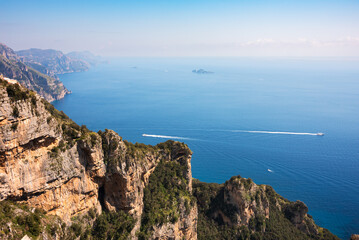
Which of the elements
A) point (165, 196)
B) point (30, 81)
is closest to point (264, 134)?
point (165, 196)

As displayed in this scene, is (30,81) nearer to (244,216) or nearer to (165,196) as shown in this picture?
(165,196)

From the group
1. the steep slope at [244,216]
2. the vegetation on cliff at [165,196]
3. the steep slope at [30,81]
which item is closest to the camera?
the vegetation on cliff at [165,196]

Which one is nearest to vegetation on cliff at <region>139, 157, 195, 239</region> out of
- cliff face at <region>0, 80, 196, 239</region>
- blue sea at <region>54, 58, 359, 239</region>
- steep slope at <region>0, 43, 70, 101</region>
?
cliff face at <region>0, 80, 196, 239</region>

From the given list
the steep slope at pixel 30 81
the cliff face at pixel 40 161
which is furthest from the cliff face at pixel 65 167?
the steep slope at pixel 30 81

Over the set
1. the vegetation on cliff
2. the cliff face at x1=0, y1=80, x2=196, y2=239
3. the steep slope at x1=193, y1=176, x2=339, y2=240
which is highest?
the cliff face at x1=0, y1=80, x2=196, y2=239

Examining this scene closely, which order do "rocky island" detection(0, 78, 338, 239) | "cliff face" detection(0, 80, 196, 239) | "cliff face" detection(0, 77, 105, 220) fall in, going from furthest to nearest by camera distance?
1. "rocky island" detection(0, 78, 338, 239)
2. "cliff face" detection(0, 80, 196, 239)
3. "cliff face" detection(0, 77, 105, 220)

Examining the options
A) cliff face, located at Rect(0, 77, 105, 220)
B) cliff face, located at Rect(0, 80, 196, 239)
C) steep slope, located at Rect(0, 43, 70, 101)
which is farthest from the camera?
steep slope, located at Rect(0, 43, 70, 101)

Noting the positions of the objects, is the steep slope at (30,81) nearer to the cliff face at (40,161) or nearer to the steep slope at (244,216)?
the steep slope at (244,216)

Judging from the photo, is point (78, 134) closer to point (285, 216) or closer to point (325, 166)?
point (285, 216)

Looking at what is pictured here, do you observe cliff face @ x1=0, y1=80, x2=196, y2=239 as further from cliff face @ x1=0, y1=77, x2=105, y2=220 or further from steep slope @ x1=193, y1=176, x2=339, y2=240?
steep slope @ x1=193, y1=176, x2=339, y2=240

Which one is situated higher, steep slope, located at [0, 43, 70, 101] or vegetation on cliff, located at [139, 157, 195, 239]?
steep slope, located at [0, 43, 70, 101]

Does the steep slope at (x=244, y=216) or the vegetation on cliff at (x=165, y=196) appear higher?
the vegetation on cliff at (x=165, y=196)
